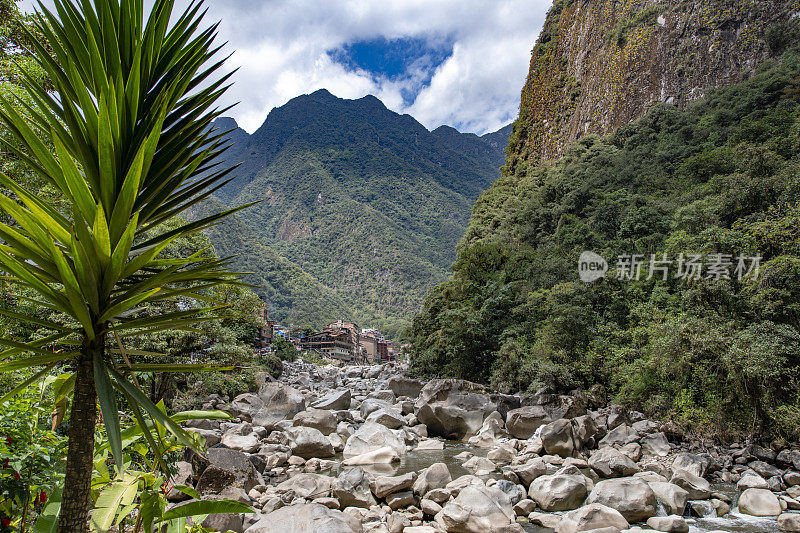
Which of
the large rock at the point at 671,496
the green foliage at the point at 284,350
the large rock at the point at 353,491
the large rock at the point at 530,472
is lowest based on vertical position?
the green foliage at the point at 284,350

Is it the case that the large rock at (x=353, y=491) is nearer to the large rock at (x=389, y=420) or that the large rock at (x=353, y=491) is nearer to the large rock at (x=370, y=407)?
the large rock at (x=389, y=420)

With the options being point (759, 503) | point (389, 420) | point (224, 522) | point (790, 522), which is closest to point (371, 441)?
point (389, 420)

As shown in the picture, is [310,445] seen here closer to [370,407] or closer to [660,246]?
[370,407]

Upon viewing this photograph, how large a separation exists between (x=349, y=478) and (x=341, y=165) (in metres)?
120

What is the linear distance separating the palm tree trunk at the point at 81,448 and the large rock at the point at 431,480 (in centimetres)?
708

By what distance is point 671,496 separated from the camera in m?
6.88

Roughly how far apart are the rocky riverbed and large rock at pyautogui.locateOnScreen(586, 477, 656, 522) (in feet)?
0.06

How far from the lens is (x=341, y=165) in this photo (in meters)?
122

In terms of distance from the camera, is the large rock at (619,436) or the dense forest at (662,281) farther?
the large rock at (619,436)

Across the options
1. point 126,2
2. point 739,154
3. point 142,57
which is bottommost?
point 142,57

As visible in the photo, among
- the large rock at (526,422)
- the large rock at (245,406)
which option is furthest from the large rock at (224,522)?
the large rock at (526,422)

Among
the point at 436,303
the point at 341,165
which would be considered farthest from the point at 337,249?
the point at 436,303

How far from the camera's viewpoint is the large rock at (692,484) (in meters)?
7.35

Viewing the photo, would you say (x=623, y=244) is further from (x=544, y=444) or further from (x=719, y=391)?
(x=544, y=444)
